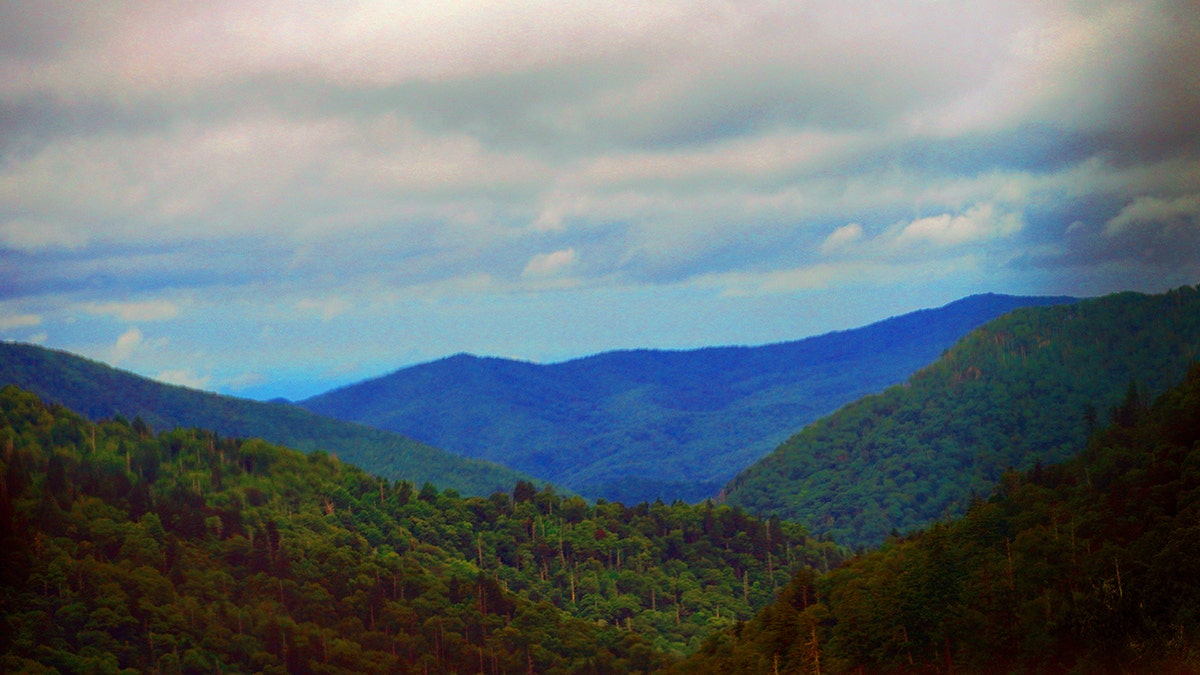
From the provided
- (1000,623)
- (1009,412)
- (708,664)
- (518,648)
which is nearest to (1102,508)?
(1000,623)

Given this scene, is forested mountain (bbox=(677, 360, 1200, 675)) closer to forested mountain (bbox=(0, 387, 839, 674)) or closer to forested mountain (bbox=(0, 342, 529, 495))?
forested mountain (bbox=(0, 387, 839, 674))

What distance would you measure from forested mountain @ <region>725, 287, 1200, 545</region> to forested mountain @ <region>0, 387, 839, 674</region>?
140ft

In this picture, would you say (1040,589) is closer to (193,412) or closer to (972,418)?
(972,418)

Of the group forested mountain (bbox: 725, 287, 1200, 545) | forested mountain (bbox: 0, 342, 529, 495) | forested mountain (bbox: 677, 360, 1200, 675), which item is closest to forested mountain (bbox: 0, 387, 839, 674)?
forested mountain (bbox: 677, 360, 1200, 675)

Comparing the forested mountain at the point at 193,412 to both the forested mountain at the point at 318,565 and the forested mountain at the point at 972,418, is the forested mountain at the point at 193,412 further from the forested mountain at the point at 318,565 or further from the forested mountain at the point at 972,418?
the forested mountain at the point at 318,565

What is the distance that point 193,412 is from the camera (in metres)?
184

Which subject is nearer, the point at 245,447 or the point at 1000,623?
the point at 1000,623

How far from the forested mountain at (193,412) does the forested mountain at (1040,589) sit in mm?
129710

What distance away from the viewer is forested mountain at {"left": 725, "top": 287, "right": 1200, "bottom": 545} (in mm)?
135000

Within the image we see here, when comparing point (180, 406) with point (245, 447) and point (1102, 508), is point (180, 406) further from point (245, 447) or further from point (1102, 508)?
point (1102, 508)

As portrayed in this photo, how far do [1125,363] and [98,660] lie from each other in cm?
13095

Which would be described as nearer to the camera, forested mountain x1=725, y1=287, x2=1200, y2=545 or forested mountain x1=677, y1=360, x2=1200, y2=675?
forested mountain x1=677, y1=360, x2=1200, y2=675

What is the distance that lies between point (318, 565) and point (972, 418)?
354 ft

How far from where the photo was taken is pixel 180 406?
598ft
